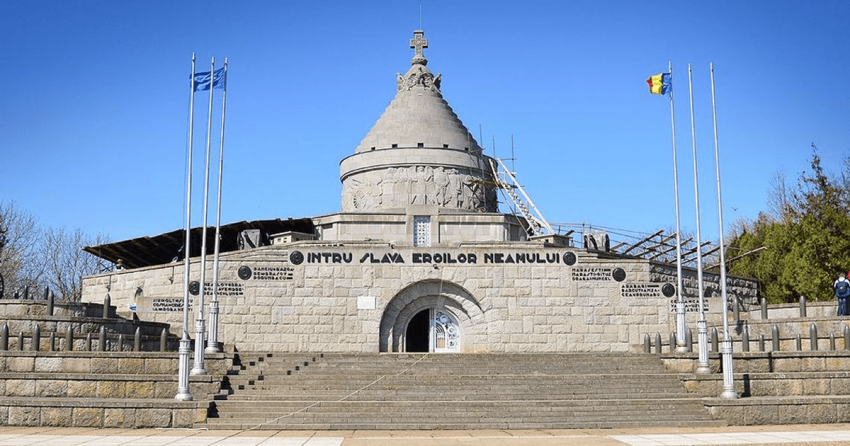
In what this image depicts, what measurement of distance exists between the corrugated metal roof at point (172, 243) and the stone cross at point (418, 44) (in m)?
10.5

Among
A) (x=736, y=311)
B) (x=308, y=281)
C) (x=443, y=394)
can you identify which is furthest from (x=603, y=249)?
(x=443, y=394)

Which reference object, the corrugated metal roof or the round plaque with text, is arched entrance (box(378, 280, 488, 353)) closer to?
the round plaque with text

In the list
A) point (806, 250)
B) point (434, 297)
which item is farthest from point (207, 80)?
point (806, 250)

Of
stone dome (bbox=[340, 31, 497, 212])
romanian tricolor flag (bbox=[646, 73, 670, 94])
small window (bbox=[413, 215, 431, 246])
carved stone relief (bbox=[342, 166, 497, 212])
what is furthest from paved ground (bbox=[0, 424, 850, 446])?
stone dome (bbox=[340, 31, 497, 212])

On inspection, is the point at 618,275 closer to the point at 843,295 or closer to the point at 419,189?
the point at 843,295

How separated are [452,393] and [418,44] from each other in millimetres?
25119

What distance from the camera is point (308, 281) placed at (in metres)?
30.8

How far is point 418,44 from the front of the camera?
144 ft

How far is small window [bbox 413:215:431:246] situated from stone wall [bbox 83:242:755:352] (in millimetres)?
4471

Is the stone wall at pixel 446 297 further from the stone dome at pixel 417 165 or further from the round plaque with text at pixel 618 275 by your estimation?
the stone dome at pixel 417 165

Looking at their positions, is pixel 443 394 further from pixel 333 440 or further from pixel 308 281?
pixel 308 281

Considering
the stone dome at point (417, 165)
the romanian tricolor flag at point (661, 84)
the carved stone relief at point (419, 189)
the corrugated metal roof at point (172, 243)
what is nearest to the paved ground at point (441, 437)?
the romanian tricolor flag at point (661, 84)

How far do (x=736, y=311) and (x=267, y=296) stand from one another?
14.8 meters

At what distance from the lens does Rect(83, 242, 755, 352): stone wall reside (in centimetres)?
3047
